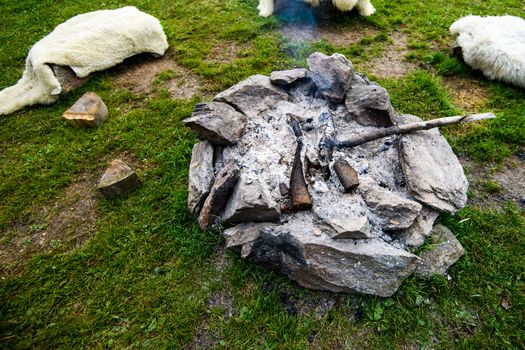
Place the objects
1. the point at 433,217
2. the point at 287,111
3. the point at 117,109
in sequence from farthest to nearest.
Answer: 1. the point at 117,109
2. the point at 287,111
3. the point at 433,217

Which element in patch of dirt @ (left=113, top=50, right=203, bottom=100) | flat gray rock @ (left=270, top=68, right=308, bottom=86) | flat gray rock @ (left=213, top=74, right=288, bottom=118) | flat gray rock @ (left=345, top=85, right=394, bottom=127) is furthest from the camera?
patch of dirt @ (left=113, top=50, right=203, bottom=100)

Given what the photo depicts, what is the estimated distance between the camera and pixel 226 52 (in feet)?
18.3

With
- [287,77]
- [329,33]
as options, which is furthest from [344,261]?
[329,33]

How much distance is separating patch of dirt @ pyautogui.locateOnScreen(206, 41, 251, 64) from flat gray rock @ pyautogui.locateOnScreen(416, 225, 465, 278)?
4141mm

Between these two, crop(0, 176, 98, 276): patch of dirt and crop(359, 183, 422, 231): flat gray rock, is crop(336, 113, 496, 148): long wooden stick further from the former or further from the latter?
crop(0, 176, 98, 276): patch of dirt

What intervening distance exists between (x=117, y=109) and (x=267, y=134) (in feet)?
8.69

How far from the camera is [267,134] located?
11.2ft

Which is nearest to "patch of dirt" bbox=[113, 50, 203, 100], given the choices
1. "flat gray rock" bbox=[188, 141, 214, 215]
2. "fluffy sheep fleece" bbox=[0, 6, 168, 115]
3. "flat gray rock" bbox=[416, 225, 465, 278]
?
"fluffy sheep fleece" bbox=[0, 6, 168, 115]

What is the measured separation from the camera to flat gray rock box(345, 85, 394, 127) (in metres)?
3.26

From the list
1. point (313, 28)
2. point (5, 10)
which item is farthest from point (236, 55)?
point (5, 10)

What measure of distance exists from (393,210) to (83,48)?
5.22 m

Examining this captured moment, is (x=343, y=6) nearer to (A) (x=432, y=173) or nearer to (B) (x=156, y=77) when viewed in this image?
(B) (x=156, y=77)

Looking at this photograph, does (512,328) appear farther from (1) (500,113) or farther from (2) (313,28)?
(2) (313,28)

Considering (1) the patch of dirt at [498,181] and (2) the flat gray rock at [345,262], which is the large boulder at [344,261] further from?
(1) the patch of dirt at [498,181]
